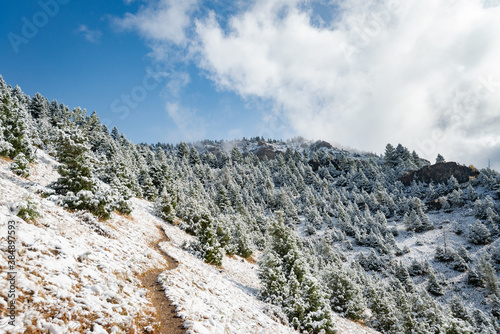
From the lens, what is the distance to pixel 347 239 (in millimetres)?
82062

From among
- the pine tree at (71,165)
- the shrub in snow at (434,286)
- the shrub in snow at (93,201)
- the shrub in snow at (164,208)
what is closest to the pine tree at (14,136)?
the pine tree at (71,165)

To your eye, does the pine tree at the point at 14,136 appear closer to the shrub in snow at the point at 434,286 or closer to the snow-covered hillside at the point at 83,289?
the snow-covered hillside at the point at 83,289

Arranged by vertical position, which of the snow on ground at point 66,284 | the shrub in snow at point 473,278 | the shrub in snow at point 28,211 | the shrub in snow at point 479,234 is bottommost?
the snow on ground at point 66,284

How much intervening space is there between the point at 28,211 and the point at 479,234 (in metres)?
99.4

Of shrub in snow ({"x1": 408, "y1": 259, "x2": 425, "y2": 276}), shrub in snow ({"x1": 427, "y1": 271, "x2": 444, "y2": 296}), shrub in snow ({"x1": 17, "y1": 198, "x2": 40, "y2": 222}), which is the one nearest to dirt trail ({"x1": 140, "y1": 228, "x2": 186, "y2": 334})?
shrub in snow ({"x1": 17, "y1": 198, "x2": 40, "y2": 222})

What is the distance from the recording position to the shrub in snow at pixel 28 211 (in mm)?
9328

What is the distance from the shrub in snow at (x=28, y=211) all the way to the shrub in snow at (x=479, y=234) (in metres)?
97.7

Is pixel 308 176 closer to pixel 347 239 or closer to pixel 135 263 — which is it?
pixel 347 239

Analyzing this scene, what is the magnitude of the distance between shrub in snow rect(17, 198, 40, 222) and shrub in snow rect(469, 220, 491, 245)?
97.7m

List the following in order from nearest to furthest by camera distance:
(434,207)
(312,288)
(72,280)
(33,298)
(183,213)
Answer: (33,298) < (72,280) < (312,288) < (183,213) < (434,207)

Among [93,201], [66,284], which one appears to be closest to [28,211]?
[66,284]

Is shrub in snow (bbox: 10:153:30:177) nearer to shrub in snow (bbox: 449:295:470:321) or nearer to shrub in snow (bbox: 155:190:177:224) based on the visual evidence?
shrub in snow (bbox: 155:190:177:224)

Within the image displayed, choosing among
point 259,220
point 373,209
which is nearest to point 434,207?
point 373,209

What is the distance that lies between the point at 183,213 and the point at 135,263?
3333 cm
